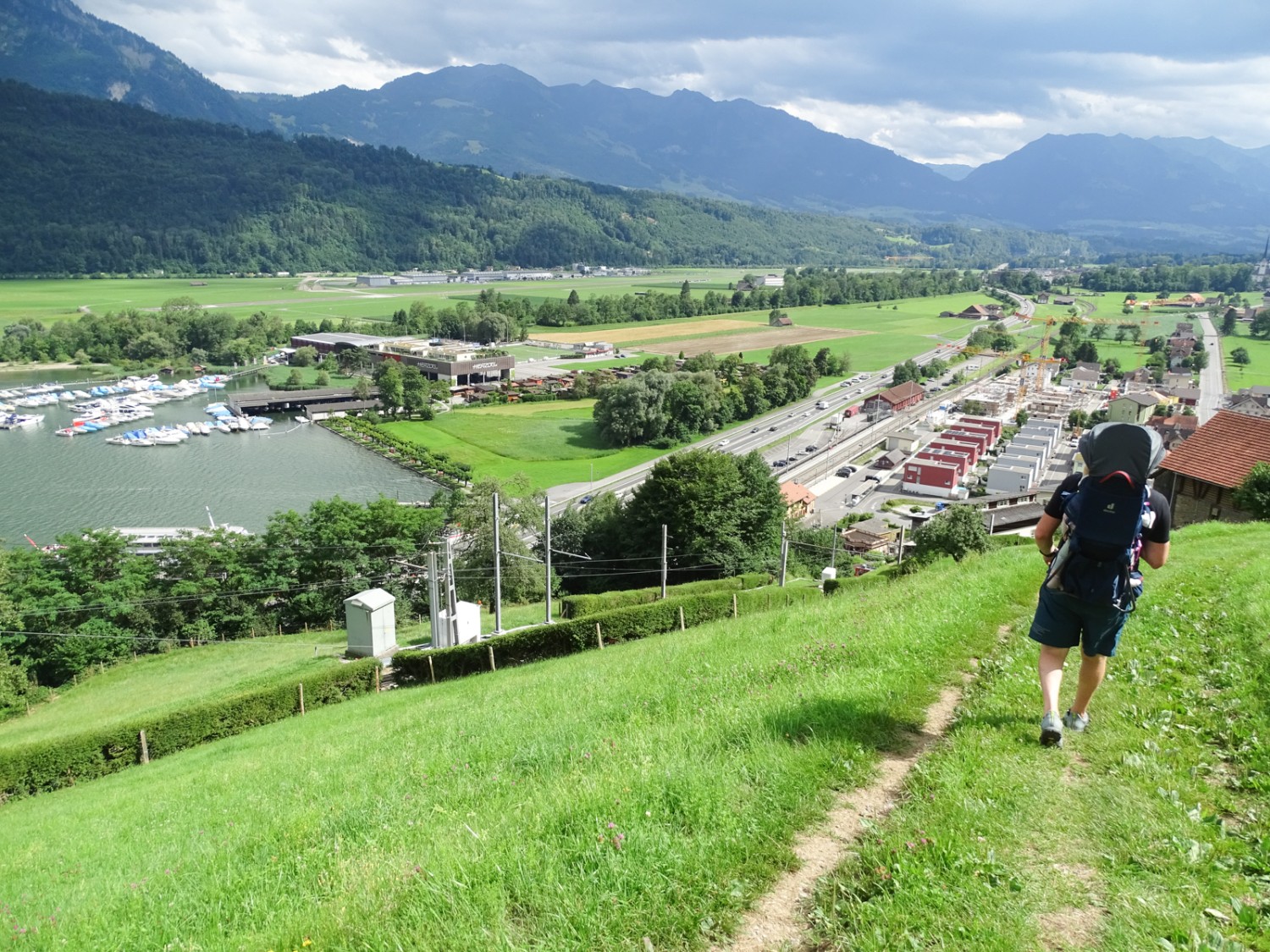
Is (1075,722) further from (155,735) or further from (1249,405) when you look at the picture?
(1249,405)

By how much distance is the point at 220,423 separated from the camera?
229 ft

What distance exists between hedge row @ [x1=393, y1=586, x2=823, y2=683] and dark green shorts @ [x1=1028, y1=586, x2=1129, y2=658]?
12.5 m

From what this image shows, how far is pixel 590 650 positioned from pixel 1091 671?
512 inches

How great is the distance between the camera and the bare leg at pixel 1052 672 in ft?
16.9

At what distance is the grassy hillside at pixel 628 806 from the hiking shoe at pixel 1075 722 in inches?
5.9

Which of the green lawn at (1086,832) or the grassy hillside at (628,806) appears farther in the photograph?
the grassy hillside at (628,806)

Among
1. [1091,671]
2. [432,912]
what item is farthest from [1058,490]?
[432,912]

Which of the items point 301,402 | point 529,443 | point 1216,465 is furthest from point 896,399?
point 301,402

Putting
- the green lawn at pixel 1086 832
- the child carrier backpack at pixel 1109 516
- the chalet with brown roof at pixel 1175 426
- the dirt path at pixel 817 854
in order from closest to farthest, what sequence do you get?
the green lawn at pixel 1086 832
the dirt path at pixel 817 854
the child carrier backpack at pixel 1109 516
the chalet with brown roof at pixel 1175 426

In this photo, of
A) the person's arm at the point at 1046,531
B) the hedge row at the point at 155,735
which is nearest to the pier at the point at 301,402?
the hedge row at the point at 155,735

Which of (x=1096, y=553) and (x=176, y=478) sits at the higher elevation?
(x=1096, y=553)

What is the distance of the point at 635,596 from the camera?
2339 cm

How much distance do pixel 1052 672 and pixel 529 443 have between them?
199ft

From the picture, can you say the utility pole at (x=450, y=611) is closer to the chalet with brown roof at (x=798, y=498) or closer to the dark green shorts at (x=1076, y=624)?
the dark green shorts at (x=1076, y=624)
